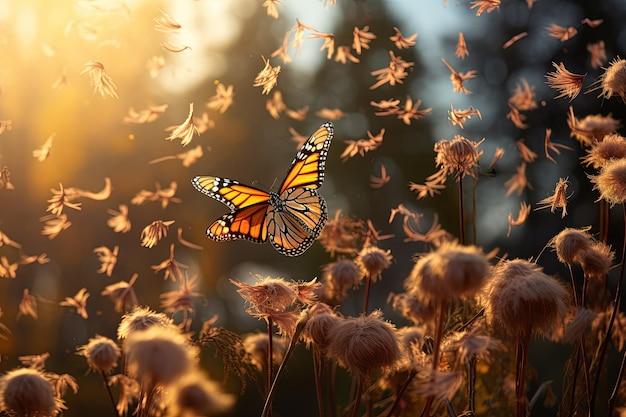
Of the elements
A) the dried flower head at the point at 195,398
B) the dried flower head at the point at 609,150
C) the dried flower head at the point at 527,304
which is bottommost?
the dried flower head at the point at 195,398

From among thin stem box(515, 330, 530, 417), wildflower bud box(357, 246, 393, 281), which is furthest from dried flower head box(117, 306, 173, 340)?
wildflower bud box(357, 246, 393, 281)

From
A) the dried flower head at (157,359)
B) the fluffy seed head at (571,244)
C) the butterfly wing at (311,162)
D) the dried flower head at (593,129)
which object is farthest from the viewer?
the butterfly wing at (311,162)

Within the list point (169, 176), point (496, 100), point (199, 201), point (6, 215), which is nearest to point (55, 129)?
point (6, 215)

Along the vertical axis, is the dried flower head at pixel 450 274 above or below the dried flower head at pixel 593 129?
below

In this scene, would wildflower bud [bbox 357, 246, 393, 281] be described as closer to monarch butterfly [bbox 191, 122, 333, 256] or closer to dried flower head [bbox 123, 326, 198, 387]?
monarch butterfly [bbox 191, 122, 333, 256]

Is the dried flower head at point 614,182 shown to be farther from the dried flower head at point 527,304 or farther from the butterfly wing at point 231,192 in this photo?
the butterfly wing at point 231,192

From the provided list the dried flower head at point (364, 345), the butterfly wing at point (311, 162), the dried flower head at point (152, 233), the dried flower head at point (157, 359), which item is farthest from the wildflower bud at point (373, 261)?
the dried flower head at point (157, 359)

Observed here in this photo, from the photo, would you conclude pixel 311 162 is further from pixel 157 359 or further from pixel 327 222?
pixel 157 359
